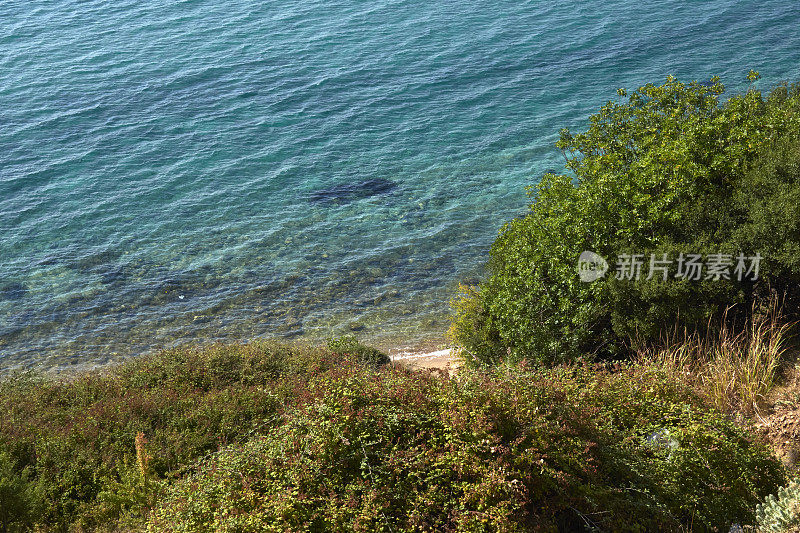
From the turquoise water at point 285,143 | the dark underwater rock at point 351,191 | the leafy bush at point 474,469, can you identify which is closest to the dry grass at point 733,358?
the leafy bush at point 474,469

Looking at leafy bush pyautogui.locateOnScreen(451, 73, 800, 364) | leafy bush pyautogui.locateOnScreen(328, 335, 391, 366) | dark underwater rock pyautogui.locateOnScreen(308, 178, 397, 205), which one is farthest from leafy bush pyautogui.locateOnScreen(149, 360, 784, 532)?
dark underwater rock pyautogui.locateOnScreen(308, 178, 397, 205)

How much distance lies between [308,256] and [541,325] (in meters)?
11.4

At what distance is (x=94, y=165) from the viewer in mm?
27781

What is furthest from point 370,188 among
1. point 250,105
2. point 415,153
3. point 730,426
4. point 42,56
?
point 42,56

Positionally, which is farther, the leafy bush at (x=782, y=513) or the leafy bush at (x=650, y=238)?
the leafy bush at (x=650, y=238)

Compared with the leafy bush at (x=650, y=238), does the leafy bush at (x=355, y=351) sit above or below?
below

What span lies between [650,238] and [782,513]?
5583 mm

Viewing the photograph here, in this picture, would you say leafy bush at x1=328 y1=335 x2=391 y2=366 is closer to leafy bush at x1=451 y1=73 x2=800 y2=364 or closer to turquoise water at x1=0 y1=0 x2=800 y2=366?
leafy bush at x1=451 y1=73 x2=800 y2=364

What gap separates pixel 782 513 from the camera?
6410mm

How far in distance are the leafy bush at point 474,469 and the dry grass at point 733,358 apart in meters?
1.54

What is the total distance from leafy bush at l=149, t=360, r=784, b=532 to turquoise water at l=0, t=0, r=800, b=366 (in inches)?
381

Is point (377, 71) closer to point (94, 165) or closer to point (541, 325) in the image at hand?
point (94, 165)

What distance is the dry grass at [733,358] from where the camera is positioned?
9.12m

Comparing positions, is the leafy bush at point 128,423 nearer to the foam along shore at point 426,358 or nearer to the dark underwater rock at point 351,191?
the foam along shore at point 426,358
